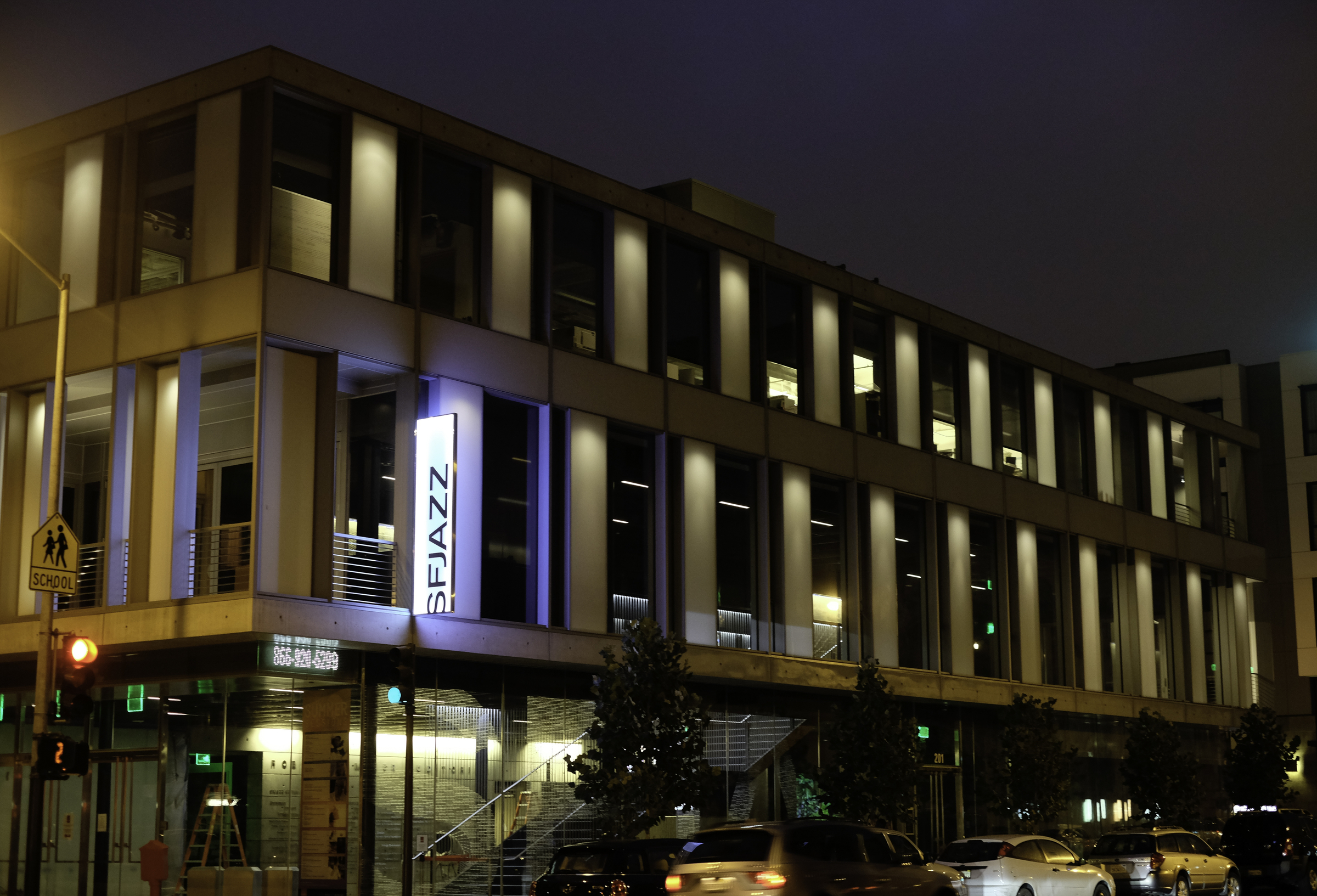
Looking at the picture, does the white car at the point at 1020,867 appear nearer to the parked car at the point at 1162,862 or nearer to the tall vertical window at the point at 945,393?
the parked car at the point at 1162,862

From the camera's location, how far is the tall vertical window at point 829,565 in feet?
118

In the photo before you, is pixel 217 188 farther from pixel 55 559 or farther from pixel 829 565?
pixel 829 565

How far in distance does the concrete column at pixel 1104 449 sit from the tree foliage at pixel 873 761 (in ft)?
55.0

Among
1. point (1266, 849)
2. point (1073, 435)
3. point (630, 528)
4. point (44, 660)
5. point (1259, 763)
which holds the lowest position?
point (1266, 849)

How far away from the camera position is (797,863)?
19.1 metres

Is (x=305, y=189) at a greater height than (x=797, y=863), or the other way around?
(x=305, y=189)

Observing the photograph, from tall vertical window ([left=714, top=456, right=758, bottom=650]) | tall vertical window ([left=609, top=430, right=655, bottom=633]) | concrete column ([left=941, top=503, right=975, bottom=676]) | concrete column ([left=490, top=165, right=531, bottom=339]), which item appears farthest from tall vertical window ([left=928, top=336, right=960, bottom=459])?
concrete column ([left=490, top=165, right=531, bottom=339])

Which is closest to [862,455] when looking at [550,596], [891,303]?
[891,303]

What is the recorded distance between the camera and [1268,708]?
4934 centimetres

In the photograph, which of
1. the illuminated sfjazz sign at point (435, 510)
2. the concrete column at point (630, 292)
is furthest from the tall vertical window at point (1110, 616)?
the illuminated sfjazz sign at point (435, 510)

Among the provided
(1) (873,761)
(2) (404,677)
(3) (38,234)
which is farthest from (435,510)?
(1) (873,761)

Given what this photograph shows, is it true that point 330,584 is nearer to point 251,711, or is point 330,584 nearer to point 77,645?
point 251,711

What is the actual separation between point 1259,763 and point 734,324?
83.3 feet

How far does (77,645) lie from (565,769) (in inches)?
462
